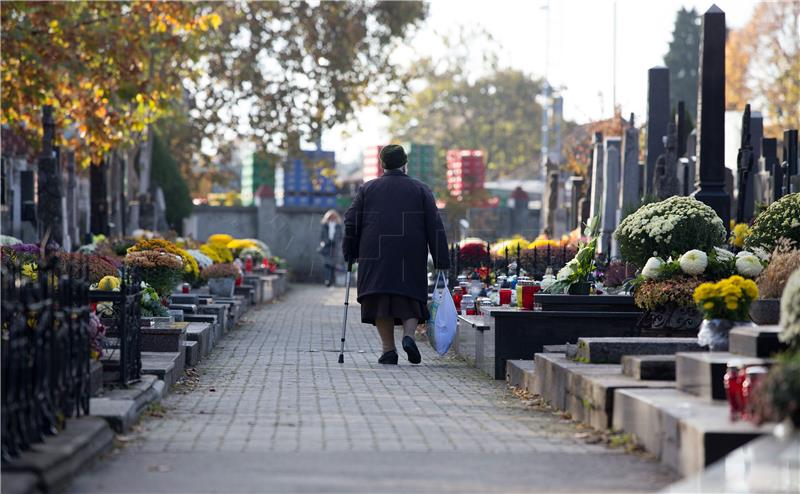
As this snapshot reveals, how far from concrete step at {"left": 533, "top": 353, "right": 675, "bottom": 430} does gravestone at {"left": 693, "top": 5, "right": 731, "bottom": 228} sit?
284 inches

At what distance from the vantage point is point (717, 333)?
10.7 m

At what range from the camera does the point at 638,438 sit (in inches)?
362

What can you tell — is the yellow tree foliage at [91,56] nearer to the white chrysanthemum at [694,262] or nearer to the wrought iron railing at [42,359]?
the white chrysanthemum at [694,262]

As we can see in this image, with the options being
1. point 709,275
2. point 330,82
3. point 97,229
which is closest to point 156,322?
point 709,275

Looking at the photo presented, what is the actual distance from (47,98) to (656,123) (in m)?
10.4

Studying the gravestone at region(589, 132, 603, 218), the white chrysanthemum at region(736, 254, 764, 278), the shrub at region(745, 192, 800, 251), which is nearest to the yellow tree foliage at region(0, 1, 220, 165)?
the gravestone at region(589, 132, 603, 218)

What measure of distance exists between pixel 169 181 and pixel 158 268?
29.6 metres

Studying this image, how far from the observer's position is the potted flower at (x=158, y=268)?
57.8ft

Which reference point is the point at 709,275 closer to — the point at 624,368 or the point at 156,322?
the point at 624,368

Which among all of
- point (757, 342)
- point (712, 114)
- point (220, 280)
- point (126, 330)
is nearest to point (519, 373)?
point (126, 330)

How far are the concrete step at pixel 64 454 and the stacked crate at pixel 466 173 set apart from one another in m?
51.4

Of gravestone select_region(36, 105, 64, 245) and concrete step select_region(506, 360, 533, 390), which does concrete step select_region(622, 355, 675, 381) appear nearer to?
concrete step select_region(506, 360, 533, 390)

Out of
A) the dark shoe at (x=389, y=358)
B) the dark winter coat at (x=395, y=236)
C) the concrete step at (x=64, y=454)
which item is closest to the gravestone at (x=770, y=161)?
the dark winter coat at (x=395, y=236)

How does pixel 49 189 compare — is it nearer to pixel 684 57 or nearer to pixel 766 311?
pixel 766 311
